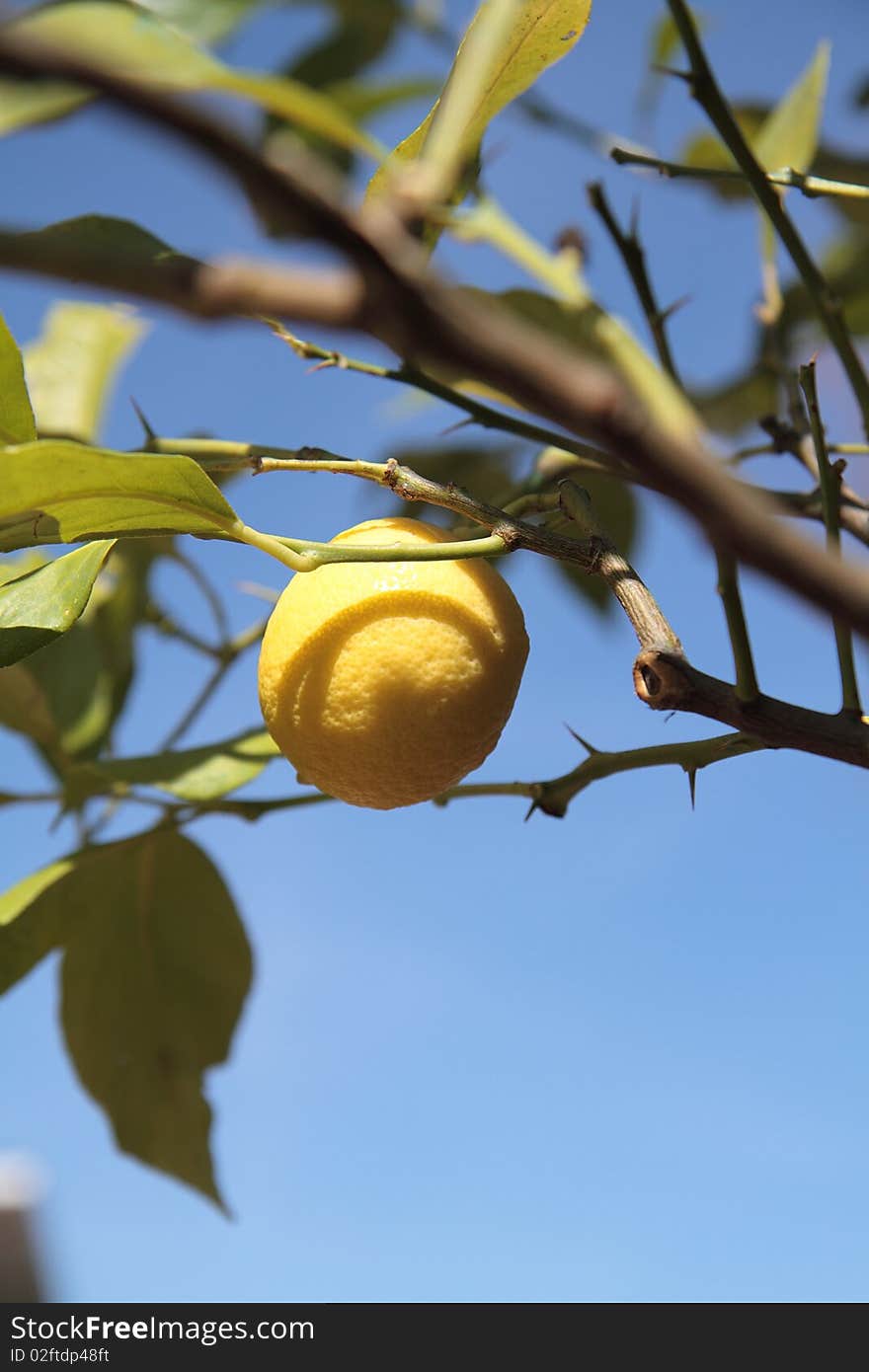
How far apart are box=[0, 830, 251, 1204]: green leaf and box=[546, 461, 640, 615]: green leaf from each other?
1.52ft

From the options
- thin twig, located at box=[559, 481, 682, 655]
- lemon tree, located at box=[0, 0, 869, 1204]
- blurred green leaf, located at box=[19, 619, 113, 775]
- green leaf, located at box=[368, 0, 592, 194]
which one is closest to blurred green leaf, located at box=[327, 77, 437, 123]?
lemon tree, located at box=[0, 0, 869, 1204]

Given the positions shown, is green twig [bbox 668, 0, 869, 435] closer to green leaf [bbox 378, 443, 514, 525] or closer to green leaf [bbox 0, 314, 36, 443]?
green leaf [bbox 0, 314, 36, 443]

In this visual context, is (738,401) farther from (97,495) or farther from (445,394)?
(97,495)

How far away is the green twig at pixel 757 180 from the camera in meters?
0.66

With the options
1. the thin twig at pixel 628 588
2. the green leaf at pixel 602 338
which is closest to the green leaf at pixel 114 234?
the green leaf at pixel 602 338

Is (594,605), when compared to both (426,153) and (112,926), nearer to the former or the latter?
(112,926)

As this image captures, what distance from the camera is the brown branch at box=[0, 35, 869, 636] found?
15 centimetres

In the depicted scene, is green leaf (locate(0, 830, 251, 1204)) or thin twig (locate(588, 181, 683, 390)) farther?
green leaf (locate(0, 830, 251, 1204))

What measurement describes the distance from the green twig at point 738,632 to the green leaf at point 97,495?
0.70 feet

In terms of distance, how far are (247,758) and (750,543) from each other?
0.67 meters

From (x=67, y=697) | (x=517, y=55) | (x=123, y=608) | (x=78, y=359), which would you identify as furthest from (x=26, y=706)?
(x=517, y=55)

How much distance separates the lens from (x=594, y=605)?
1.28m

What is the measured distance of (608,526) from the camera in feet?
3.99

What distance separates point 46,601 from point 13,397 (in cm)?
10
